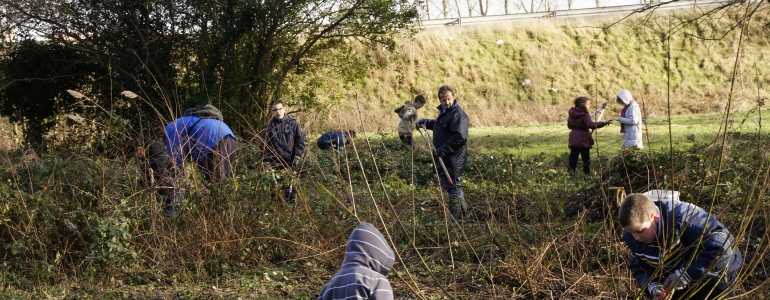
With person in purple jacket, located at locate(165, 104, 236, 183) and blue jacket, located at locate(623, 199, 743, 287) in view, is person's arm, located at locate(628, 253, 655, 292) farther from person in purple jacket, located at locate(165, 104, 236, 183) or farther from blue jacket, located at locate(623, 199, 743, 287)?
person in purple jacket, located at locate(165, 104, 236, 183)

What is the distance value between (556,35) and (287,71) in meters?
17.6

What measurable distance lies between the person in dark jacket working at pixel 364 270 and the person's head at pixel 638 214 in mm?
1203

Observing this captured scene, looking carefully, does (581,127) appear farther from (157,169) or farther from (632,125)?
(157,169)

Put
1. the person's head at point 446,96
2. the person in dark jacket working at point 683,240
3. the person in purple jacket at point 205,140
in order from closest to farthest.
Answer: the person in dark jacket working at point 683,240
the person in purple jacket at point 205,140
the person's head at point 446,96

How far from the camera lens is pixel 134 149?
6.92m

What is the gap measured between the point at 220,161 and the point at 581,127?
5789mm

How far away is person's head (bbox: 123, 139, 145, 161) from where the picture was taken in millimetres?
6772

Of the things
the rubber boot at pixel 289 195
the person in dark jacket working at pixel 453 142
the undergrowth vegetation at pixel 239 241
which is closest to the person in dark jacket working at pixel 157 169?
the undergrowth vegetation at pixel 239 241

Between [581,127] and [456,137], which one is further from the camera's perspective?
[581,127]

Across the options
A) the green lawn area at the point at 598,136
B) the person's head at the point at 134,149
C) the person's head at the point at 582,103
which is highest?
the person's head at the point at 134,149

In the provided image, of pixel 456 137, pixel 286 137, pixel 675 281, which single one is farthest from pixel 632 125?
pixel 675 281

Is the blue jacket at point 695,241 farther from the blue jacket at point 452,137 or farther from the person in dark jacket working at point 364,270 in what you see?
the blue jacket at point 452,137

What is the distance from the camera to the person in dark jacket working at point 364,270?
329 centimetres

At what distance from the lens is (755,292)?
3.75m
